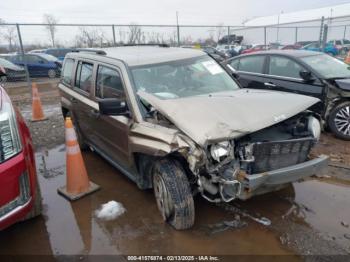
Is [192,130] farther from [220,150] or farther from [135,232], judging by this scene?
[135,232]

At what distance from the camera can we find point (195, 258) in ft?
9.47

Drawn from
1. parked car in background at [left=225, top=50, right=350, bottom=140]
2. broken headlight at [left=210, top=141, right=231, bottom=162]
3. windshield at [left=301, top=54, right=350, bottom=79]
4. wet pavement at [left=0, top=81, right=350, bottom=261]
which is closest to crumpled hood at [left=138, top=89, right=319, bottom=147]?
broken headlight at [left=210, top=141, right=231, bottom=162]

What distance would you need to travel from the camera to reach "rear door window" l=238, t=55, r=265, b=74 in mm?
7027

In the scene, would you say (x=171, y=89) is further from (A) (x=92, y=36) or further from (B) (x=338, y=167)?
(A) (x=92, y=36)

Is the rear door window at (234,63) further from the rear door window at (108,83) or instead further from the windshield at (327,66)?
the rear door window at (108,83)

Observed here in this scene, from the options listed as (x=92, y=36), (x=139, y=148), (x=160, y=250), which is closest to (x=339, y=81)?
(x=139, y=148)

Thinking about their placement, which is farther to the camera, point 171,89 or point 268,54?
point 268,54

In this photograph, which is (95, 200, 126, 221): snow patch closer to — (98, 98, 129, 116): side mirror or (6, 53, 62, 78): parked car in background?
(98, 98, 129, 116): side mirror

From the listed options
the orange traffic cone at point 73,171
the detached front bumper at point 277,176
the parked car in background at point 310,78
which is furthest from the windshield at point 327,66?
the orange traffic cone at point 73,171

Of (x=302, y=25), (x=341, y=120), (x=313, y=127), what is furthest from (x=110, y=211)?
(x=302, y=25)

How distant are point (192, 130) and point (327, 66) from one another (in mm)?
4697

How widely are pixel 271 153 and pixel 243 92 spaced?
1111 mm

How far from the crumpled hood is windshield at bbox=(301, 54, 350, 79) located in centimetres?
301

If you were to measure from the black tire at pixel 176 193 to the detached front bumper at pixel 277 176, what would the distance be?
53 centimetres
